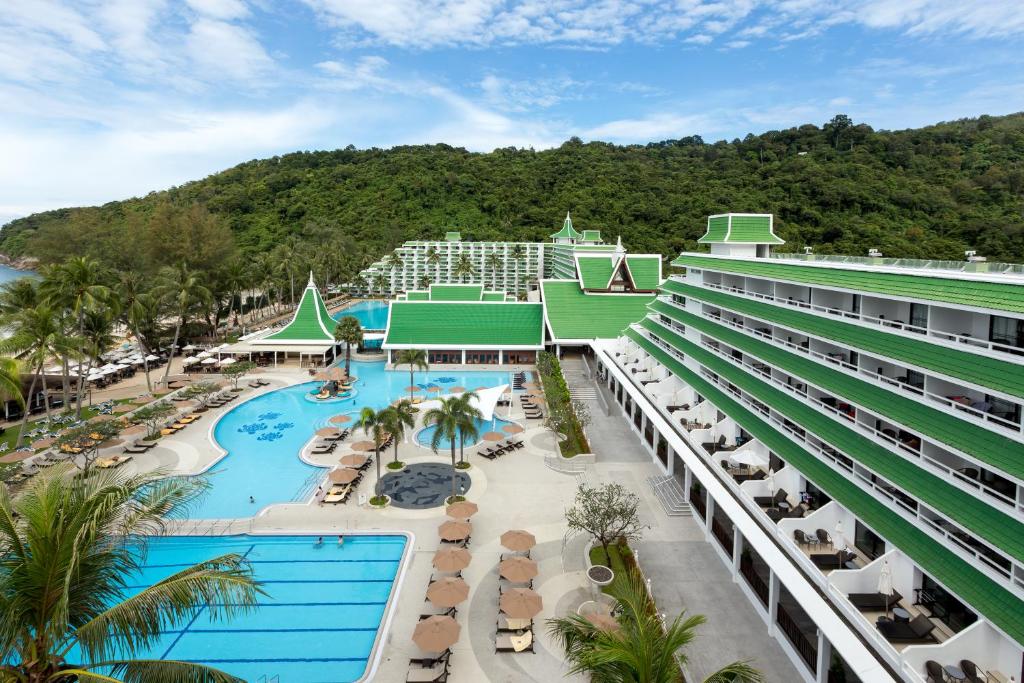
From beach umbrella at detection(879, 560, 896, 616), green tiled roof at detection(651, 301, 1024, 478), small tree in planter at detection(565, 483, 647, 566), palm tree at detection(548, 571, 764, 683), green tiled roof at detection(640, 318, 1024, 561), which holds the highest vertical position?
green tiled roof at detection(651, 301, 1024, 478)

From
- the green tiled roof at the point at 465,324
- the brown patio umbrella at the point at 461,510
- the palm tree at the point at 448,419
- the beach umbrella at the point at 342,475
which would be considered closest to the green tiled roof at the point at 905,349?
the palm tree at the point at 448,419

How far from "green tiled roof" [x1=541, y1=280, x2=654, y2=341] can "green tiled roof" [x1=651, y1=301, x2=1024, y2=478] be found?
26.3 m

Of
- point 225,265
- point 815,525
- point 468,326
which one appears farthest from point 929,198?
point 225,265

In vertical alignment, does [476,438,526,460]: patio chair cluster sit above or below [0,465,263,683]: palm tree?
below

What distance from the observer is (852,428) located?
56.6 feet

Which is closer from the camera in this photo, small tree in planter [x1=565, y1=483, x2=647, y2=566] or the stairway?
small tree in planter [x1=565, y1=483, x2=647, y2=566]

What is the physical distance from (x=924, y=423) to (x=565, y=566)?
520 inches

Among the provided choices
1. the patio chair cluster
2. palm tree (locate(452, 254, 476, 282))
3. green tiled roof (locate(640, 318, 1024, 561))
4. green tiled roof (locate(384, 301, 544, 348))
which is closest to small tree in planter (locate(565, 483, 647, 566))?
green tiled roof (locate(640, 318, 1024, 561))

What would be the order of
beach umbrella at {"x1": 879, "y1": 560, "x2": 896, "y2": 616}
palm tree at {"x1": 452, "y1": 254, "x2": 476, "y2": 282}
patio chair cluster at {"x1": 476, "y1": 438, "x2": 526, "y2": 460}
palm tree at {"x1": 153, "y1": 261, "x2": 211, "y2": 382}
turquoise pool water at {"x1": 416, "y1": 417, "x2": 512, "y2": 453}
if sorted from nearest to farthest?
beach umbrella at {"x1": 879, "y1": 560, "x2": 896, "y2": 616} < patio chair cluster at {"x1": 476, "y1": 438, "x2": 526, "y2": 460} < turquoise pool water at {"x1": 416, "y1": 417, "x2": 512, "y2": 453} < palm tree at {"x1": 153, "y1": 261, "x2": 211, "y2": 382} < palm tree at {"x1": 452, "y1": 254, "x2": 476, "y2": 282}

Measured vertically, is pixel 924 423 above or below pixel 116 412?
above

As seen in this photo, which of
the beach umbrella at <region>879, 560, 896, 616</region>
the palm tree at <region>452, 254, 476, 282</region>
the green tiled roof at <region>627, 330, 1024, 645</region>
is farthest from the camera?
the palm tree at <region>452, 254, 476, 282</region>

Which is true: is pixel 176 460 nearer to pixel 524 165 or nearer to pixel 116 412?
pixel 116 412

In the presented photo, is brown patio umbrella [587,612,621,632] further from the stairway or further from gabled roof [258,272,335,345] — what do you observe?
gabled roof [258,272,335,345]

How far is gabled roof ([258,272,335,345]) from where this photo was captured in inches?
2066
